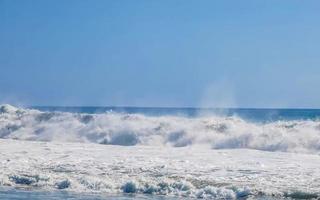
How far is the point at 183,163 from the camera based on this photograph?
2234 centimetres

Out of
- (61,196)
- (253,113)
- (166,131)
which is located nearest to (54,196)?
(61,196)

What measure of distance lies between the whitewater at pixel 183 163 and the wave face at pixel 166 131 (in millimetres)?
58

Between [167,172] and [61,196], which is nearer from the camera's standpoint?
[61,196]

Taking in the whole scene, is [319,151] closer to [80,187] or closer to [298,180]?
[298,180]

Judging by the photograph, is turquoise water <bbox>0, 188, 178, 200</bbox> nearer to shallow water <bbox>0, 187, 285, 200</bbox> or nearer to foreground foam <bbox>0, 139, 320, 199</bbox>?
shallow water <bbox>0, 187, 285, 200</bbox>

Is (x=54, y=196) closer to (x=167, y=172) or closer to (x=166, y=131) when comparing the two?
(x=167, y=172)

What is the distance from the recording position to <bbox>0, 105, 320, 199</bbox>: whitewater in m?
18.3

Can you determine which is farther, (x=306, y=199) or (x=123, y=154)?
(x=123, y=154)

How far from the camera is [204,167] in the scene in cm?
2144

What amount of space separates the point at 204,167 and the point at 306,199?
5.01m

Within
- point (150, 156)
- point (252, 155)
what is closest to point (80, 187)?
point (150, 156)

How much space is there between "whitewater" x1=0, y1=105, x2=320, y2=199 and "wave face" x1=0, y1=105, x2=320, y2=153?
0.06 m

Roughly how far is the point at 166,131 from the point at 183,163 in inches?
582

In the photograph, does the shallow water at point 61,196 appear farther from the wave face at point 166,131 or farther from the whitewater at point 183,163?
the wave face at point 166,131
